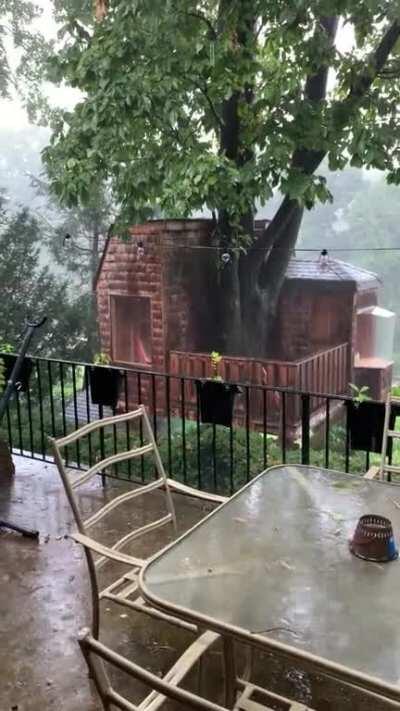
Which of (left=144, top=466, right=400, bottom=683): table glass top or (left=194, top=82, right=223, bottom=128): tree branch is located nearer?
(left=144, top=466, right=400, bottom=683): table glass top

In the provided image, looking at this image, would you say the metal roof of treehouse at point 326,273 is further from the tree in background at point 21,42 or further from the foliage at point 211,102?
the tree in background at point 21,42

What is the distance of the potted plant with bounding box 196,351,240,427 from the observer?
3.15 metres

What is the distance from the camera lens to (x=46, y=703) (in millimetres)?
1855

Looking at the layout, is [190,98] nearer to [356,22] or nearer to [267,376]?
[356,22]

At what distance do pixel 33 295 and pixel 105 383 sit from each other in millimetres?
4749

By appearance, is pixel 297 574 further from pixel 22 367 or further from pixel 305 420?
pixel 22 367

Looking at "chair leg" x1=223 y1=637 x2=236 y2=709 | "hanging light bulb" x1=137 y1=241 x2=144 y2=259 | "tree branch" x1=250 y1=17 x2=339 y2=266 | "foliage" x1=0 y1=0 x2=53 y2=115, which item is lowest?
"chair leg" x1=223 y1=637 x2=236 y2=709

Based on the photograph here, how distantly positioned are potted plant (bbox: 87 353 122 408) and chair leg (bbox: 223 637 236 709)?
202cm

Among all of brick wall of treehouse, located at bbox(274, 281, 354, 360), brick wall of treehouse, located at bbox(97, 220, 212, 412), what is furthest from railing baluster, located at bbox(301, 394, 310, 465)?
brick wall of treehouse, located at bbox(274, 281, 354, 360)

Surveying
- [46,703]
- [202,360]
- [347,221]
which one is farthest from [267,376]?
[46,703]

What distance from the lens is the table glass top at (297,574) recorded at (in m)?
1.19

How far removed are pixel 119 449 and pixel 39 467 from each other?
200 centimetres

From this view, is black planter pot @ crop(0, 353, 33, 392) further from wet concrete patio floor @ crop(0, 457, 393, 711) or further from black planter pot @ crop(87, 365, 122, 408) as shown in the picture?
wet concrete patio floor @ crop(0, 457, 393, 711)

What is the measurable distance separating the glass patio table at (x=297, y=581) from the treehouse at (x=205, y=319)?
4.66m
